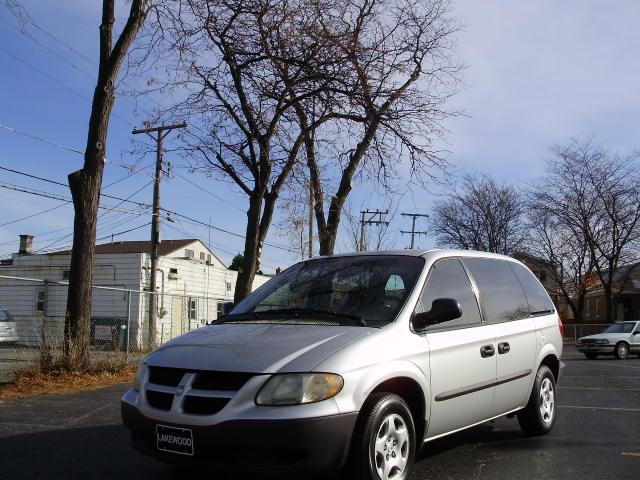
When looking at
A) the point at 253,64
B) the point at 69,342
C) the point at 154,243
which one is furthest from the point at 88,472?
the point at 154,243

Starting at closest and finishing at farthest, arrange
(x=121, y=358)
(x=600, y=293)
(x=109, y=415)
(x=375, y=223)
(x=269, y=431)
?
(x=269, y=431) < (x=109, y=415) < (x=121, y=358) < (x=375, y=223) < (x=600, y=293)

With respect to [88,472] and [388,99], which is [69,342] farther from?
[388,99]

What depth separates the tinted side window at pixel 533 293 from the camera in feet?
21.4

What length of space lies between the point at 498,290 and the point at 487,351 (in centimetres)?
84

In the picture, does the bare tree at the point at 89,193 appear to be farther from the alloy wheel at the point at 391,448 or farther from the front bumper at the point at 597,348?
the front bumper at the point at 597,348

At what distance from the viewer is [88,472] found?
190 inches

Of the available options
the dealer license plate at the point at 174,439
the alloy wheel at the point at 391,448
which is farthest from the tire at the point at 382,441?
the dealer license plate at the point at 174,439

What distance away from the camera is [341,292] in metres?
5.04

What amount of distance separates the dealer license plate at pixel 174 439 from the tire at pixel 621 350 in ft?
76.7

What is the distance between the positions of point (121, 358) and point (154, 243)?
→ 15504 millimetres

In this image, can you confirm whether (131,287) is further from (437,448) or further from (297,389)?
(297,389)

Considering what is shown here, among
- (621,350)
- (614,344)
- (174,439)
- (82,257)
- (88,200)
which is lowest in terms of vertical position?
(621,350)

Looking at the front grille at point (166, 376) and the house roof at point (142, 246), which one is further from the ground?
the house roof at point (142, 246)

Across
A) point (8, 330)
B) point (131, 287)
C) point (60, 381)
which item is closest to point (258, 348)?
point (60, 381)
